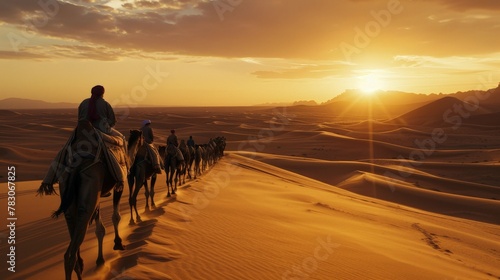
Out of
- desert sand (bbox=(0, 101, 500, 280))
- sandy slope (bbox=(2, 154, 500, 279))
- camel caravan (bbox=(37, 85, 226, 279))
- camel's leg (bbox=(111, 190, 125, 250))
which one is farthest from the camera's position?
camel's leg (bbox=(111, 190, 125, 250))

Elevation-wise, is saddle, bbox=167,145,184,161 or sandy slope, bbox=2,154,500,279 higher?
saddle, bbox=167,145,184,161

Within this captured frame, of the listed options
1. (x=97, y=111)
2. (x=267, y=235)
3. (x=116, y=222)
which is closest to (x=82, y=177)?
(x=97, y=111)

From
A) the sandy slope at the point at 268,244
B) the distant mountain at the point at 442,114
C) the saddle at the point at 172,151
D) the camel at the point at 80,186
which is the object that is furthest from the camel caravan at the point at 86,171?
the distant mountain at the point at 442,114

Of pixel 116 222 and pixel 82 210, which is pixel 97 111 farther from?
pixel 116 222

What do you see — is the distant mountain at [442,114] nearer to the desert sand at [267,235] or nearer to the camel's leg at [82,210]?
the desert sand at [267,235]

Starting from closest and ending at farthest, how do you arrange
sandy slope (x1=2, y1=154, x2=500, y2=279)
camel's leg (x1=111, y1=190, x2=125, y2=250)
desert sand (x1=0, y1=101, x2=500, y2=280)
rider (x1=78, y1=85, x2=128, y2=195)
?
rider (x1=78, y1=85, x2=128, y2=195)
sandy slope (x1=2, y1=154, x2=500, y2=279)
desert sand (x1=0, y1=101, x2=500, y2=280)
camel's leg (x1=111, y1=190, x2=125, y2=250)

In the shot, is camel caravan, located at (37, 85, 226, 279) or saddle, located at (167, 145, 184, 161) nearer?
camel caravan, located at (37, 85, 226, 279)

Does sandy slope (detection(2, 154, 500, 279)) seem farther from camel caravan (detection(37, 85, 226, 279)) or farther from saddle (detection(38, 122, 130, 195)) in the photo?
saddle (detection(38, 122, 130, 195))

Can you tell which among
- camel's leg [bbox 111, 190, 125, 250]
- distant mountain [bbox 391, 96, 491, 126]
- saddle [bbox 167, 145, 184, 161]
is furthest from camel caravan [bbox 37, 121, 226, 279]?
distant mountain [bbox 391, 96, 491, 126]

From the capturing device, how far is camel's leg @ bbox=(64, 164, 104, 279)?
5.15 m

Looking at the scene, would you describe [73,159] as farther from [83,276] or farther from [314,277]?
[314,277]

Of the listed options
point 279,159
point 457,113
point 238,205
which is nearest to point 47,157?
point 279,159

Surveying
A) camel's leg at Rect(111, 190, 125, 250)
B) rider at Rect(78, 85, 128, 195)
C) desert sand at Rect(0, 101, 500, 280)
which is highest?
rider at Rect(78, 85, 128, 195)

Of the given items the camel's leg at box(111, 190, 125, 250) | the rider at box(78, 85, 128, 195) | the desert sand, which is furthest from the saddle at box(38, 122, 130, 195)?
the desert sand
